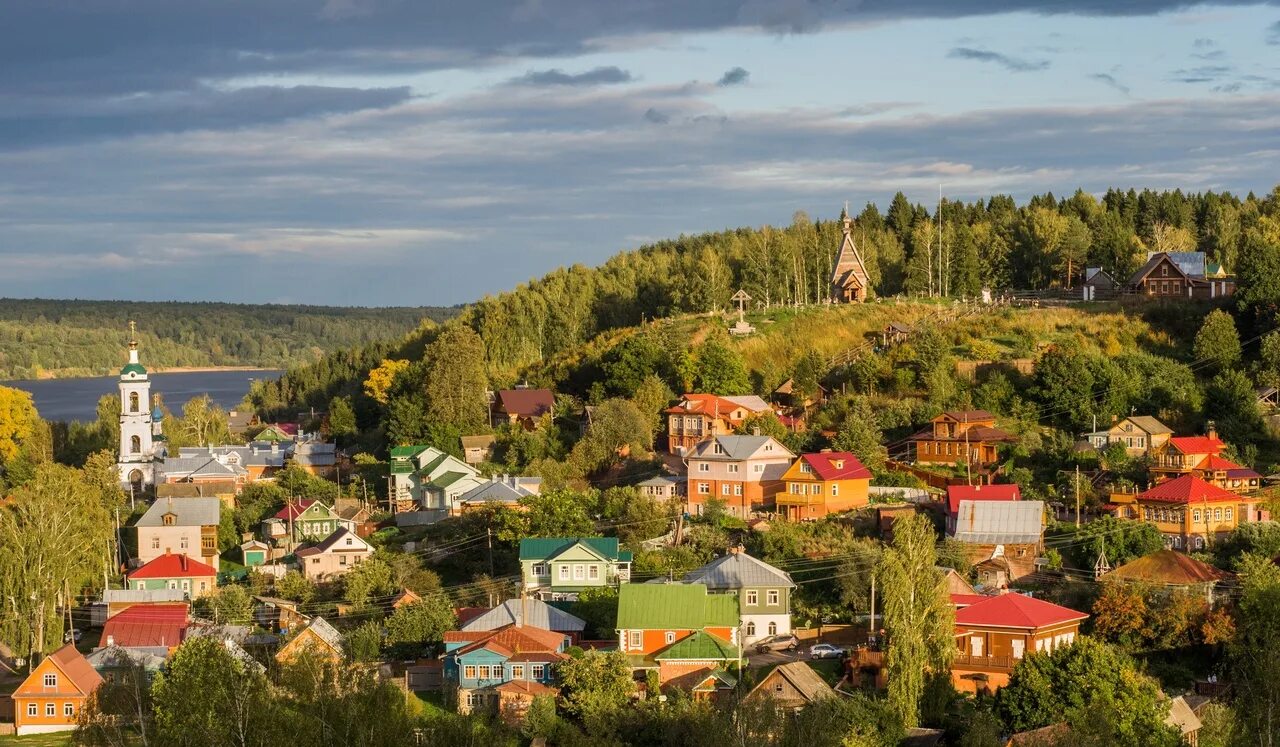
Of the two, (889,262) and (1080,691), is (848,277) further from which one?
(1080,691)

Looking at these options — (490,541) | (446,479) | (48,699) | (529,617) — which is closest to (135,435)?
(446,479)

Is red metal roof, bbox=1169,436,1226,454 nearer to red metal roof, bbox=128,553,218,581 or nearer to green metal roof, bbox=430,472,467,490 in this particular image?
green metal roof, bbox=430,472,467,490

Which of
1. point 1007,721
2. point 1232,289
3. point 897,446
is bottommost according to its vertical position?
point 1007,721

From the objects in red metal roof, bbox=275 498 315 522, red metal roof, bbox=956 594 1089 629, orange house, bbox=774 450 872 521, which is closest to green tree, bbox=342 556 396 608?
red metal roof, bbox=275 498 315 522

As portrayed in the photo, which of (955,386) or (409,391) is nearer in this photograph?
(955,386)

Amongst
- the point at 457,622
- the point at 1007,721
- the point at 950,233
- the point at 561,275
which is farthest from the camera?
the point at 561,275

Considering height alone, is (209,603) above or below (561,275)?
below

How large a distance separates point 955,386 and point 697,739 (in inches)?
1131

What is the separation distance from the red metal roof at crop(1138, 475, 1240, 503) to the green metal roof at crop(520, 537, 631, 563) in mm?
15076

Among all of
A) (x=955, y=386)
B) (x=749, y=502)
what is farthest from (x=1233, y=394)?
(x=749, y=502)

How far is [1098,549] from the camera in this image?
44406 mm

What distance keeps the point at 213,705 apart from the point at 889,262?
56205 millimetres

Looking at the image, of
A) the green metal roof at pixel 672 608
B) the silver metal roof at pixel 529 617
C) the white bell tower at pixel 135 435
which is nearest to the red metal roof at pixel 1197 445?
the green metal roof at pixel 672 608

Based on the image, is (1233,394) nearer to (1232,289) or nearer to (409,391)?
(1232,289)
